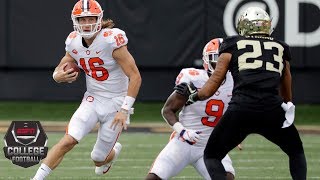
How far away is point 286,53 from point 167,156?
3.38ft

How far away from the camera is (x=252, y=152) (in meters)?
10.5

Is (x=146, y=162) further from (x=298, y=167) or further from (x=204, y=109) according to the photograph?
(x=298, y=167)

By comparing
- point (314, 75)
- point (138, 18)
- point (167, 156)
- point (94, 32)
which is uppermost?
point (94, 32)

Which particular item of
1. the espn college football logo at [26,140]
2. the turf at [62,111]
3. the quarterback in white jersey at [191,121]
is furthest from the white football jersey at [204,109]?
the turf at [62,111]

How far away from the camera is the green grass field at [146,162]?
891 centimetres

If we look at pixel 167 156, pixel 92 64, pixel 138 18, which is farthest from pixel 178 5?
pixel 167 156

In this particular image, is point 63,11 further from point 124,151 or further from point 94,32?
point 94,32

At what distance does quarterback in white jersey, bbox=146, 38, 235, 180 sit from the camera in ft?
23.1

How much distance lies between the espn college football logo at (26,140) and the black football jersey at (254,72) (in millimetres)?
1933

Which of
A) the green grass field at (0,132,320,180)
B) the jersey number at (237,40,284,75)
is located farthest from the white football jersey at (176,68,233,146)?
the green grass field at (0,132,320,180)

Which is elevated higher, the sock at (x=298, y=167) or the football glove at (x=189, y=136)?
the football glove at (x=189, y=136)

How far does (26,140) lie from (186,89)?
1.71 m

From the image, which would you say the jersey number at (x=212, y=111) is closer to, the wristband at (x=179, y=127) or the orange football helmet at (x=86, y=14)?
the wristband at (x=179, y=127)

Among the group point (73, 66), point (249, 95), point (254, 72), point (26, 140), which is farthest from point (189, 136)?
point (26, 140)
